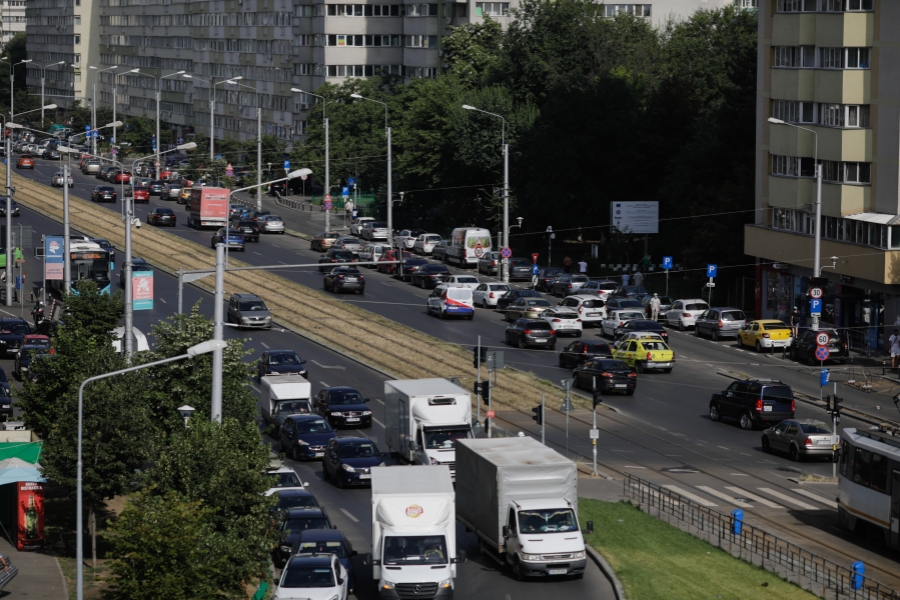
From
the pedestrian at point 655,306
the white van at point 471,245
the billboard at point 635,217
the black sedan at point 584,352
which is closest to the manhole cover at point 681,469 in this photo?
the black sedan at point 584,352

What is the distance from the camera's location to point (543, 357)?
6253 cm

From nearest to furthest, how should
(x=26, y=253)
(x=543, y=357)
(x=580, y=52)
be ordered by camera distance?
(x=543, y=357), (x=26, y=253), (x=580, y=52)

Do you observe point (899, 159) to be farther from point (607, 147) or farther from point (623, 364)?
point (607, 147)

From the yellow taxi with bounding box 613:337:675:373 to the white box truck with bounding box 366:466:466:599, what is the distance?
96.9 feet

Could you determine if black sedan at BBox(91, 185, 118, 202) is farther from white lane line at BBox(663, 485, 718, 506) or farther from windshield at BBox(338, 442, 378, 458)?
white lane line at BBox(663, 485, 718, 506)

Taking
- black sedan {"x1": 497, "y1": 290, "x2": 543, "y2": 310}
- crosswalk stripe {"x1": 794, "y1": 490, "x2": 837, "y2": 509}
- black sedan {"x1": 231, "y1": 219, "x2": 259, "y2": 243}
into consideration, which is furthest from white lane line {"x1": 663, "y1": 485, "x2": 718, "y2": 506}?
black sedan {"x1": 231, "y1": 219, "x2": 259, "y2": 243}

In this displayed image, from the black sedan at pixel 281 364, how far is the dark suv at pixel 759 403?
Answer: 54.2 feet

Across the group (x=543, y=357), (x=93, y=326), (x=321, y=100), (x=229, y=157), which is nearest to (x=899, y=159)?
(x=543, y=357)

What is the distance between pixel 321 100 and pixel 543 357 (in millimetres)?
74207

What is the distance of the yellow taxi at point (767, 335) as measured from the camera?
211 ft

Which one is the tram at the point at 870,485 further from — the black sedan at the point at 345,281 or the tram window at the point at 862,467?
the black sedan at the point at 345,281

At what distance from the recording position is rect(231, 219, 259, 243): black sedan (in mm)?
94438

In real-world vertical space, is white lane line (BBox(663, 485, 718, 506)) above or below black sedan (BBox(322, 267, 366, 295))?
below

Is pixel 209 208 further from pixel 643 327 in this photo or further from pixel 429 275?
pixel 643 327
